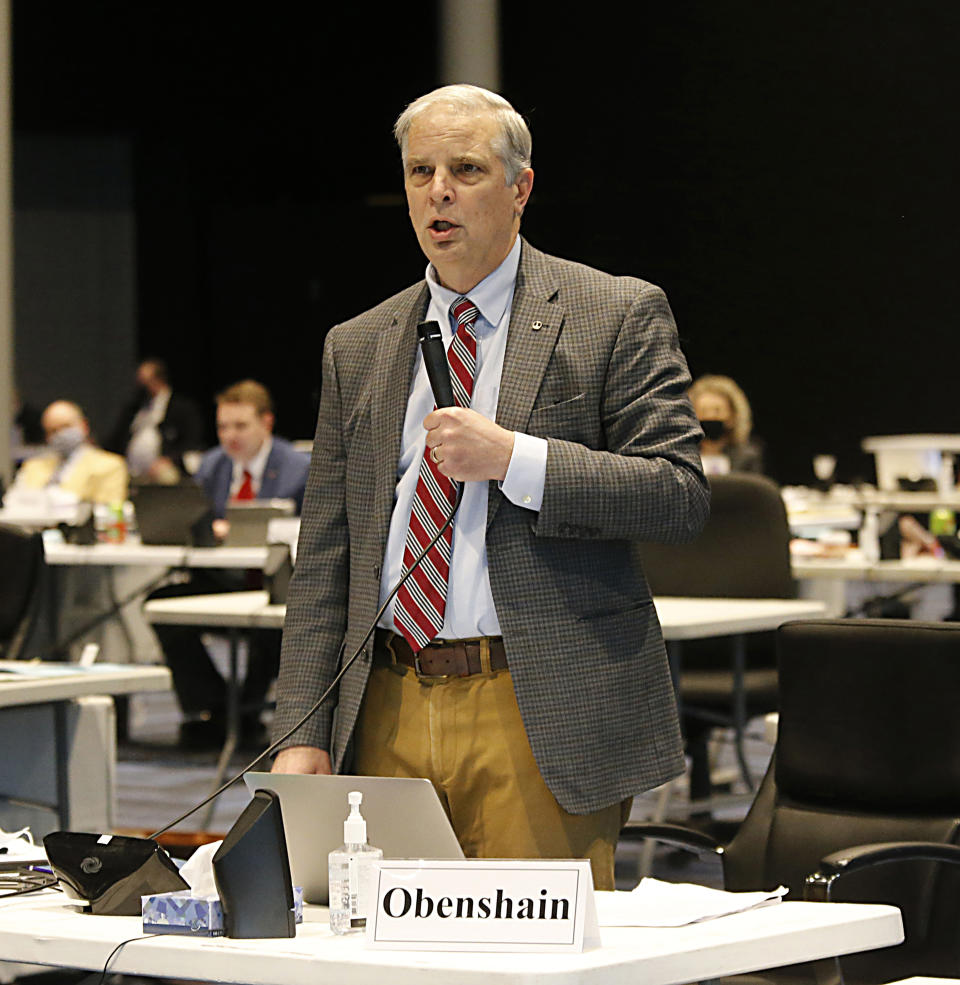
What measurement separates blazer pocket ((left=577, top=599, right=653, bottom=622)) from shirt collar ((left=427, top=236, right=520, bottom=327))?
415 millimetres

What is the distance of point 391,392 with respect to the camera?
2340 millimetres

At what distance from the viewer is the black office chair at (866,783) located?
2.81 metres

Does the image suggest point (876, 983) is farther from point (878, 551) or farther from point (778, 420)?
point (778, 420)

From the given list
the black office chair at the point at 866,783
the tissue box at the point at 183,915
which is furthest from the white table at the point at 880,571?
the tissue box at the point at 183,915

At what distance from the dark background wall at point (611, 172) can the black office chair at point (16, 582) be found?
463 cm

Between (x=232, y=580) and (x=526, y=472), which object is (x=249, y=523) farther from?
(x=526, y=472)

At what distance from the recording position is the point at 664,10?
10.4 meters

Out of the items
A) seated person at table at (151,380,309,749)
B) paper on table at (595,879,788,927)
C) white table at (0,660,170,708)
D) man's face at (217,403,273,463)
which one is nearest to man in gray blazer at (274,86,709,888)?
paper on table at (595,879,788,927)

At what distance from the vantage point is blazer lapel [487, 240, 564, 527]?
2227mm

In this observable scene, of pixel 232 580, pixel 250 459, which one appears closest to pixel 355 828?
pixel 232 580

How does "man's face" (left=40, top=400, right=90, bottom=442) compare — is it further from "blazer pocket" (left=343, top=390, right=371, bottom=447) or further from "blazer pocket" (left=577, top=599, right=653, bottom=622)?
"blazer pocket" (left=577, top=599, right=653, bottom=622)

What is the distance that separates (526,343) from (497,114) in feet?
0.99

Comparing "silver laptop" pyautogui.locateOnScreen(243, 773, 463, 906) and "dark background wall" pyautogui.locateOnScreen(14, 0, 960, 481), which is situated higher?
"dark background wall" pyautogui.locateOnScreen(14, 0, 960, 481)

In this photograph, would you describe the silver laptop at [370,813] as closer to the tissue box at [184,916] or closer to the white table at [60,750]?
the tissue box at [184,916]
